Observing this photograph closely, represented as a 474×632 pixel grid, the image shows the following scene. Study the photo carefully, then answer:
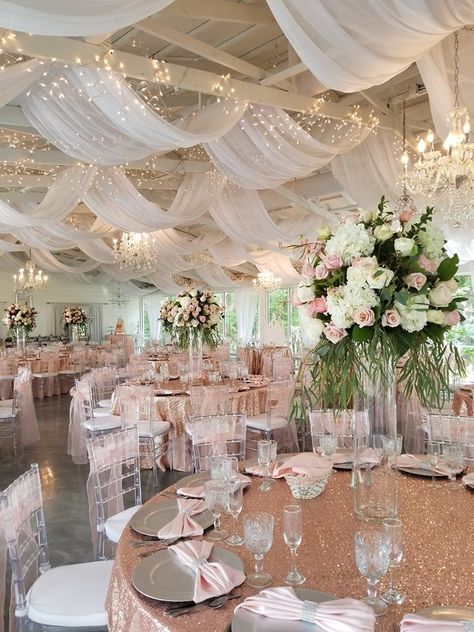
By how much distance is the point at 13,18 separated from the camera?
105 inches

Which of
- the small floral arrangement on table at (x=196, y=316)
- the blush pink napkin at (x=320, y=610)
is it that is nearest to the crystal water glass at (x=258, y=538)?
the blush pink napkin at (x=320, y=610)

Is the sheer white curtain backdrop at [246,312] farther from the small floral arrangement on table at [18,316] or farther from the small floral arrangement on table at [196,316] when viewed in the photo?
the small floral arrangement on table at [196,316]

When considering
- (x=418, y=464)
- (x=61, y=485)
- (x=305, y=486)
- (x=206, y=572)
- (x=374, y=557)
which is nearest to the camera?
(x=374, y=557)

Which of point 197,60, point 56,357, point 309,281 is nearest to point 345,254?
point 309,281

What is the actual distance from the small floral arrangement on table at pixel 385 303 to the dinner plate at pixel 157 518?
721 mm

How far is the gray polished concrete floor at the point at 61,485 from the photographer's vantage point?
159 inches

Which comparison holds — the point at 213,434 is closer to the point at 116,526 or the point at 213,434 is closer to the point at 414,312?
the point at 116,526

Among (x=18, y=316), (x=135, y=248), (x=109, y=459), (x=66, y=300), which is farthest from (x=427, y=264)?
(x=66, y=300)

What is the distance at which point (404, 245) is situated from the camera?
1.89 m

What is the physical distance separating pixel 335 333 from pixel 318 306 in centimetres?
15

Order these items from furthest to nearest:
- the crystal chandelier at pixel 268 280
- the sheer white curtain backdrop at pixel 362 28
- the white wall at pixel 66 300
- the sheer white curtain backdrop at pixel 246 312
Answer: the white wall at pixel 66 300
the sheer white curtain backdrop at pixel 246 312
the crystal chandelier at pixel 268 280
the sheer white curtain backdrop at pixel 362 28

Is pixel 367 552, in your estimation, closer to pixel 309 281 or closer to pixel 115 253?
pixel 309 281

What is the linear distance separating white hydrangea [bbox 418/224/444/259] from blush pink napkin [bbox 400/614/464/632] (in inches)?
46.2

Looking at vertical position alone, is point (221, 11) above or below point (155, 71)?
above
